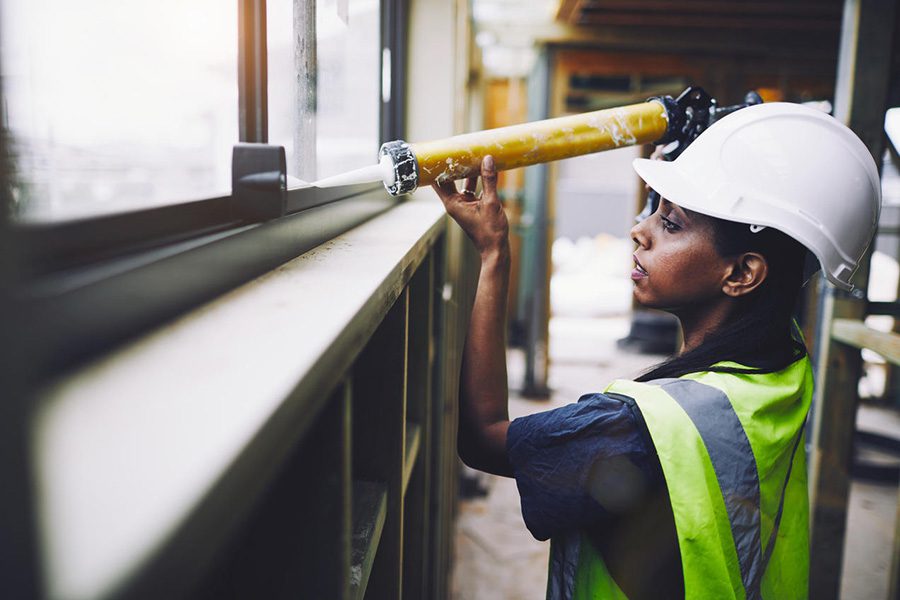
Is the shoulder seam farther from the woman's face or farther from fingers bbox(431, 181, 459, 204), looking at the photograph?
fingers bbox(431, 181, 459, 204)

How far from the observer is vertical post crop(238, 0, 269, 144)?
974 millimetres

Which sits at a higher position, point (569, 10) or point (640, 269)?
point (569, 10)

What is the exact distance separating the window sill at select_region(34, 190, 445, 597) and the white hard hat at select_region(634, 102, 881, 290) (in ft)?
2.72

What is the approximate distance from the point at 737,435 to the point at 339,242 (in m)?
0.75

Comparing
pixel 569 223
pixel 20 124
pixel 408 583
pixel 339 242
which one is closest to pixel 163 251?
pixel 20 124

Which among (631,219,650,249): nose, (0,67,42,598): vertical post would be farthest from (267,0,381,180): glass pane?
(0,67,42,598): vertical post

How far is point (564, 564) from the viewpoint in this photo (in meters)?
1.26

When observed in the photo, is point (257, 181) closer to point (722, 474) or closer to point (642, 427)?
point (642, 427)

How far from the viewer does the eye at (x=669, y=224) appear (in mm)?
1377

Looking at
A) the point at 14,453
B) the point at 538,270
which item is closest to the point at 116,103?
the point at 14,453

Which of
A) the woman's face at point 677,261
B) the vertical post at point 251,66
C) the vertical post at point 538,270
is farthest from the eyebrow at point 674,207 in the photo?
the vertical post at point 538,270

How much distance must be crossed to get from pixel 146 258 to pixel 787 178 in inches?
43.1

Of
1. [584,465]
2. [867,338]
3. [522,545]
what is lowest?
[522,545]

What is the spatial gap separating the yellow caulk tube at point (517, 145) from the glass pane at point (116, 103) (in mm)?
308
